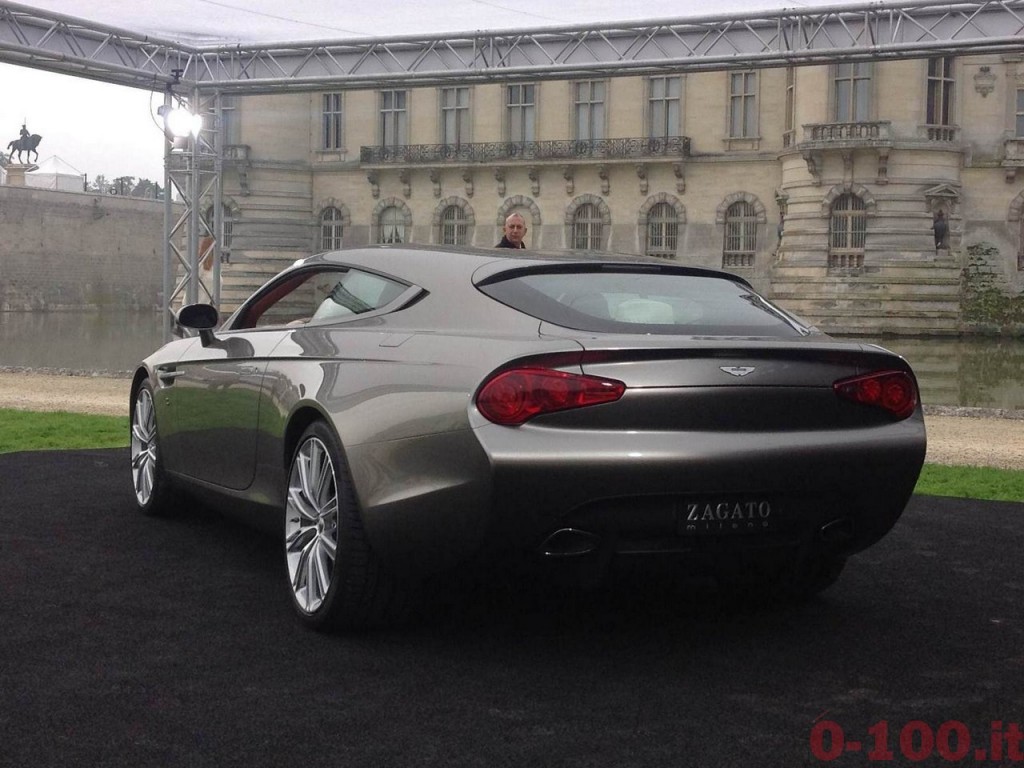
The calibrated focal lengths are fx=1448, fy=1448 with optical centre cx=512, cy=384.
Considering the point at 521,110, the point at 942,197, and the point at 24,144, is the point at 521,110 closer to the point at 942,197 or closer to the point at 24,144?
the point at 942,197

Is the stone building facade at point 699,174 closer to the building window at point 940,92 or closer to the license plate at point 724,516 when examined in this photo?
the building window at point 940,92

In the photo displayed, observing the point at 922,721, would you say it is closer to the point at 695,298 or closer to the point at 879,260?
the point at 695,298

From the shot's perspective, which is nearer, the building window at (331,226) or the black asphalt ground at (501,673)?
the black asphalt ground at (501,673)

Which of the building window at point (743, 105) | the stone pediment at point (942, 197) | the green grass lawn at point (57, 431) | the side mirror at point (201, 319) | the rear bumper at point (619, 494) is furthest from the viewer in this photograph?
the building window at point (743, 105)

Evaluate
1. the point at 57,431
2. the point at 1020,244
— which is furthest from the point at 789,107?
the point at 57,431

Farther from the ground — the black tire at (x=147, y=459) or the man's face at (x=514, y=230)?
the man's face at (x=514, y=230)

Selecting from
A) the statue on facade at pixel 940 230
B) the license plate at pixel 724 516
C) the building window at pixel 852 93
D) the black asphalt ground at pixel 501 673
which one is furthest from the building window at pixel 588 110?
the license plate at pixel 724 516

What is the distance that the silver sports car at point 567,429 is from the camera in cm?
Result: 425

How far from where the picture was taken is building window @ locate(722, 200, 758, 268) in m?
44.2

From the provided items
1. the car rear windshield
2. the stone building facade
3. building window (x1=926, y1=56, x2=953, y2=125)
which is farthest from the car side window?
building window (x1=926, y1=56, x2=953, y2=125)

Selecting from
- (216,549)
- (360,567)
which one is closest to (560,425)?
(360,567)

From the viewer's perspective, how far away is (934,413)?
16.4 metres

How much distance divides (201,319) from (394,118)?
4453 centimetres

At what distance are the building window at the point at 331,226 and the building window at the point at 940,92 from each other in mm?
20612
